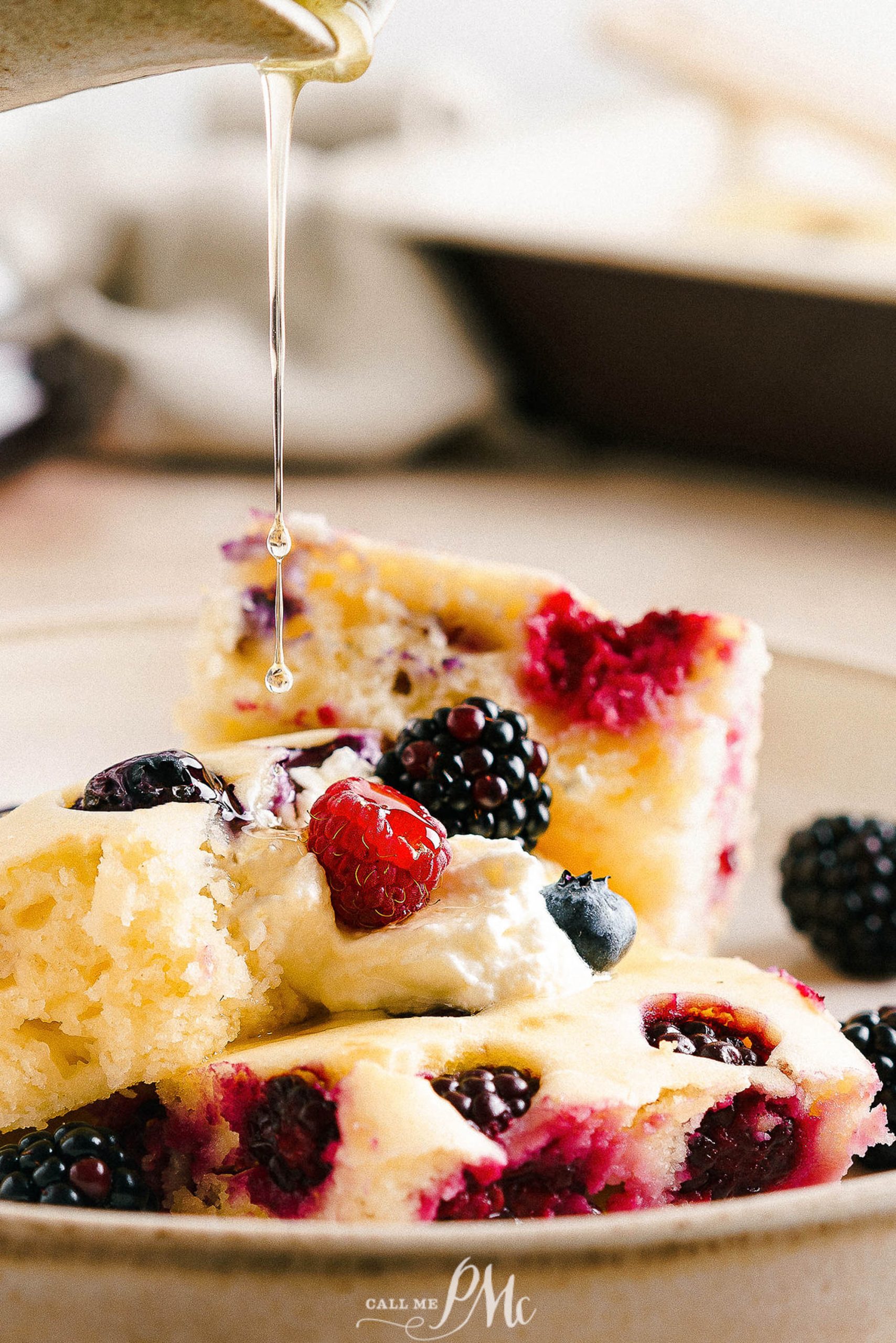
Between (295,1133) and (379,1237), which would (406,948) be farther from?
(379,1237)

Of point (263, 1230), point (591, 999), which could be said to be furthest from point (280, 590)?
point (263, 1230)

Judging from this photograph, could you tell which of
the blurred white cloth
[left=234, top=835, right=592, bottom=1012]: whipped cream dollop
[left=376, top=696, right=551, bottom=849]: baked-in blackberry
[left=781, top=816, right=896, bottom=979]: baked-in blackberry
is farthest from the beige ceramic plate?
the blurred white cloth

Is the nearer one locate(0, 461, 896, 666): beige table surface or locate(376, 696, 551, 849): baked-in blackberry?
locate(376, 696, 551, 849): baked-in blackberry

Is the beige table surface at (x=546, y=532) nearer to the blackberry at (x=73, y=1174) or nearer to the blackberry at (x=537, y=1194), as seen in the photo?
the blackberry at (x=537, y=1194)

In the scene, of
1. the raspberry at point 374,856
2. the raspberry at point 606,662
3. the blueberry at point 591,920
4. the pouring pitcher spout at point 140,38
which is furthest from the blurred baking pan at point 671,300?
the pouring pitcher spout at point 140,38

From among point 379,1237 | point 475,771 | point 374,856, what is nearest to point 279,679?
point 475,771

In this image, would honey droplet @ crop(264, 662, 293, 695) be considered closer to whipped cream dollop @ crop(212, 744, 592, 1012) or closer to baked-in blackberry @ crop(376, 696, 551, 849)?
baked-in blackberry @ crop(376, 696, 551, 849)

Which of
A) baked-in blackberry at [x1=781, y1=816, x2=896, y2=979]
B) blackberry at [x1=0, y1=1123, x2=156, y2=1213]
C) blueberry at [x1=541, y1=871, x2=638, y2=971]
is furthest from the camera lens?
baked-in blackberry at [x1=781, y1=816, x2=896, y2=979]
